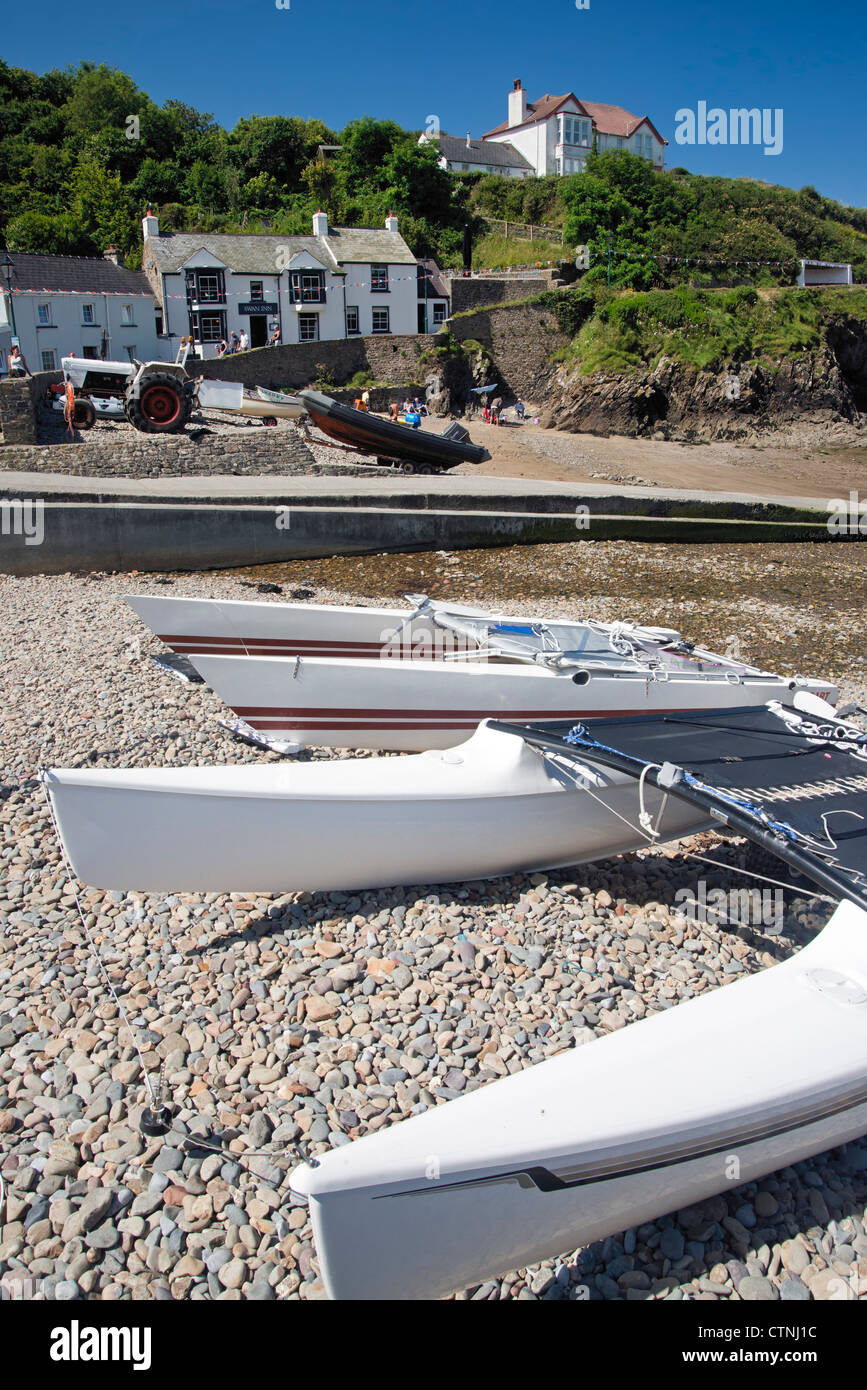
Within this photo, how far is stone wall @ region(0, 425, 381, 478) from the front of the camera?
1205cm

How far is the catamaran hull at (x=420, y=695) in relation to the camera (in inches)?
189

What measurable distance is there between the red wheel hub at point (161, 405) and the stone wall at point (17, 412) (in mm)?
1631

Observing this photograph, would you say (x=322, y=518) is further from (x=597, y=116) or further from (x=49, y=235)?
(x=597, y=116)

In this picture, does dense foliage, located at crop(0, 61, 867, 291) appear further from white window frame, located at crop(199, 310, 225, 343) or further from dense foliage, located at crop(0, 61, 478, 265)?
white window frame, located at crop(199, 310, 225, 343)

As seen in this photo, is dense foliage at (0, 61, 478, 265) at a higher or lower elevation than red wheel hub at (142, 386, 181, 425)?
higher

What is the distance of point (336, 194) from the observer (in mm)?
40156

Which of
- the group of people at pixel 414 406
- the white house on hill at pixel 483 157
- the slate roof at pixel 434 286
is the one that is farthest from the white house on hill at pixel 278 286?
the white house on hill at pixel 483 157

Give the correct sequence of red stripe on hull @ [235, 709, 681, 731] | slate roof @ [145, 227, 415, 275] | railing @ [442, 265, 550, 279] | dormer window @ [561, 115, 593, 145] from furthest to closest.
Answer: dormer window @ [561, 115, 593, 145] → railing @ [442, 265, 550, 279] → slate roof @ [145, 227, 415, 275] → red stripe on hull @ [235, 709, 681, 731]

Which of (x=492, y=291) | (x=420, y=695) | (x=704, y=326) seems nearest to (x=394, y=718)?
(x=420, y=695)

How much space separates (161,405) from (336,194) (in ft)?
107

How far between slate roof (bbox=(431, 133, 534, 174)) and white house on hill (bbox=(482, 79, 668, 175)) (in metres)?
0.83

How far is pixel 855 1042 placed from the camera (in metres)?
2.42

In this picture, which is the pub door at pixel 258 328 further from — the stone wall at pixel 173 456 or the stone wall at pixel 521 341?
the stone wall at pixel 173 456

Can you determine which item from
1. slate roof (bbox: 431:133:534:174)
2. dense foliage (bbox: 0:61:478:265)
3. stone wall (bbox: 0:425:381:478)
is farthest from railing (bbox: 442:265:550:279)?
stone wall (bbox: 0:425:381:478)
